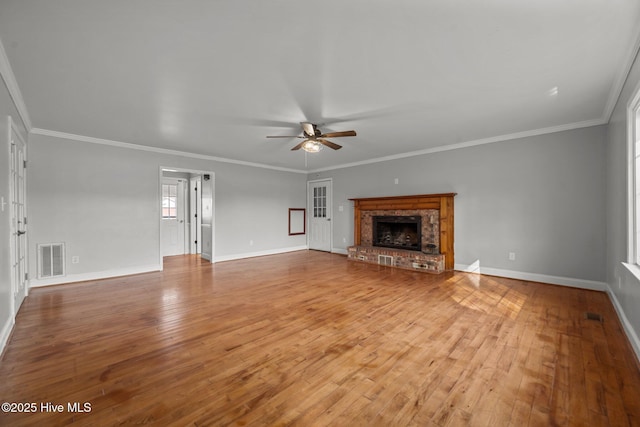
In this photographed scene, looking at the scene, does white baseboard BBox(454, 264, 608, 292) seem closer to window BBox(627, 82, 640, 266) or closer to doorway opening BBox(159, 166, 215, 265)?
window BBox(627, 82, 640, 266)

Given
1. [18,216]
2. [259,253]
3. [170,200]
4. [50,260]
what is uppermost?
[170,200]

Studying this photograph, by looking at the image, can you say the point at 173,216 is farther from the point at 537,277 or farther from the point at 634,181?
the point at 634,181

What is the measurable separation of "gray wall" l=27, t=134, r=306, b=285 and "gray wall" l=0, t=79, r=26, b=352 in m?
1.97

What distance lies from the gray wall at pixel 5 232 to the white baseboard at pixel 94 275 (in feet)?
6.46

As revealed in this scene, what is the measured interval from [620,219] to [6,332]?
5971 millimetres

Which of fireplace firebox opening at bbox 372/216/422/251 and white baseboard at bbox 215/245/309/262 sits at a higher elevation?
fireplace firebox opening at bbox 372/216/422/251

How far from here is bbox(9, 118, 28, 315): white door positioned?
10.2 feet

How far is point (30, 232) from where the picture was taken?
408 centimetres

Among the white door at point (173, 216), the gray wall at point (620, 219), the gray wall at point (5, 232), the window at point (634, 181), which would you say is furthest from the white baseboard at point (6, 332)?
the window at point (634, 181)

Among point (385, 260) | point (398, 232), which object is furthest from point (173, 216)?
point (398, 232)

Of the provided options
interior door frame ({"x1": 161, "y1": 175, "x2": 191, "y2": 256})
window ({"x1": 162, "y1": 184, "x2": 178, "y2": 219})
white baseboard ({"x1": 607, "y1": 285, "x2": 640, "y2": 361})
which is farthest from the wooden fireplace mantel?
window ({"x1": 162, "y1": 184, "x2": 178, "y2": 219})

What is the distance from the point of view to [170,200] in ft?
24.3

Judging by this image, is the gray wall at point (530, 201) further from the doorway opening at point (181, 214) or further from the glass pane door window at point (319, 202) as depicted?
the doorway opening at point (181, 214)

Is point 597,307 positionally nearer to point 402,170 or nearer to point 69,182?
point 402,170
